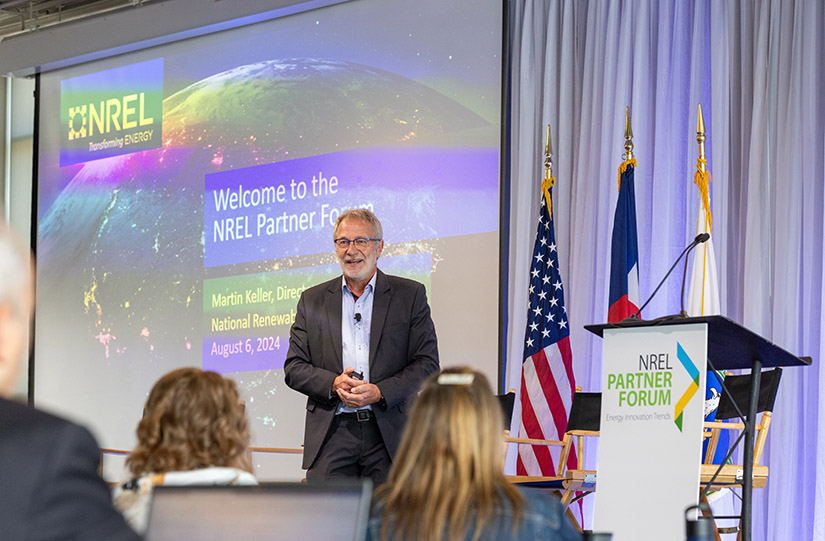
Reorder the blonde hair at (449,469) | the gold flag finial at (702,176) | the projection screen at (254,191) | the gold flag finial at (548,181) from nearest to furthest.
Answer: the blonde hair at (449,469)
the gold flag finial at (702,176)
the gold flag finial at (548,181)
the projection screen at (254,191)

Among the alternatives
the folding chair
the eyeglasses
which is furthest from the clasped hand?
the folding chair

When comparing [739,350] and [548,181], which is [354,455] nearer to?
[739,350]

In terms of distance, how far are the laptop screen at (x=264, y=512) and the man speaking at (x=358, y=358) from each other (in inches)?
99.5

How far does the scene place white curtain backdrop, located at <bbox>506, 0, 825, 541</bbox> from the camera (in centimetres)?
567

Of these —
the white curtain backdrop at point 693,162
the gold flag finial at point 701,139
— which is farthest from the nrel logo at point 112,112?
the gold flag finial at point 701,139

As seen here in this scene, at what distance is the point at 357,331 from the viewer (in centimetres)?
457

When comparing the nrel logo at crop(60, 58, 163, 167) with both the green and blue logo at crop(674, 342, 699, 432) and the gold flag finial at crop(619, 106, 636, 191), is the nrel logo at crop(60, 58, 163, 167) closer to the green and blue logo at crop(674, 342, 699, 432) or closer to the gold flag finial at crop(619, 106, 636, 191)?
the gold flag finial at crop(619, 106, 636, 191)

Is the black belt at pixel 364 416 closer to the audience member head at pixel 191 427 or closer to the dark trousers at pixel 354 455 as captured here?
the dark trousers at pixel 354 455

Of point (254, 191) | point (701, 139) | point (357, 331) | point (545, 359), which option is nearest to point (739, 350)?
point (357, 331)

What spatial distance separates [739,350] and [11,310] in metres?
3.29

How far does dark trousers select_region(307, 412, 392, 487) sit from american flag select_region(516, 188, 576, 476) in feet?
6.52

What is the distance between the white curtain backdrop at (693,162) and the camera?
5.67 metres

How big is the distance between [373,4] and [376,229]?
10.6 feet

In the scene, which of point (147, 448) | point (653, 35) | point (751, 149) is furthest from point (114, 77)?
point (147, 448)
